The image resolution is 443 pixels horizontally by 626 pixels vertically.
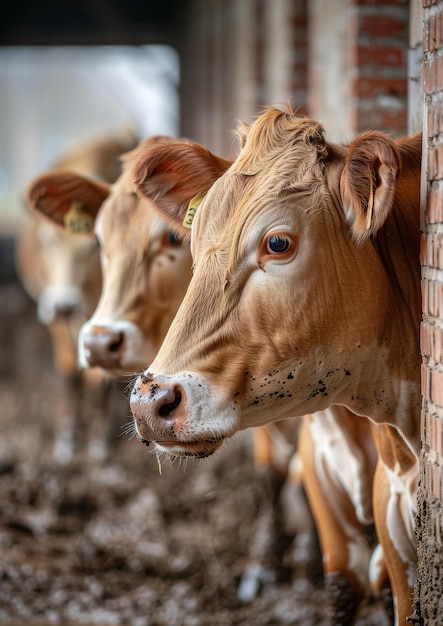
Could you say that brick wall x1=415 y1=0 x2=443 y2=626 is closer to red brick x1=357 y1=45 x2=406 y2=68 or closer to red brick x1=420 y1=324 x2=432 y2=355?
→ red brick x1=420 y1=324 x2=432 y2=355

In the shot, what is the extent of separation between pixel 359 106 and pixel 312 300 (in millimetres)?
2287

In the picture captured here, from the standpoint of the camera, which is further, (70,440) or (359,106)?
(70,440)

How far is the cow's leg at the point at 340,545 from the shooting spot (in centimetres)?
315

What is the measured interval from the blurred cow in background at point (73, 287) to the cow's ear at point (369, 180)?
348 cm

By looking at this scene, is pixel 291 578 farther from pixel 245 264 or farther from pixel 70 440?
pixel 70 440

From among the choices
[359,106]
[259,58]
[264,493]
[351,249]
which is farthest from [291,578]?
[259,58]

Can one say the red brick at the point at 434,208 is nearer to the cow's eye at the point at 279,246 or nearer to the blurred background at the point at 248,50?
the cow's eye at the point at 279,246

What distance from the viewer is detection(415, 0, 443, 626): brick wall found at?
83.4 inches

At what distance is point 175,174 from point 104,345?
→ 3.04 ft

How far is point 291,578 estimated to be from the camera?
4109 mm

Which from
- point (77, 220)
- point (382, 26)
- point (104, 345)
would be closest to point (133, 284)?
point (104, 345)

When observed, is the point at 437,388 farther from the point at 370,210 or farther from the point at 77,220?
the point at 77,220

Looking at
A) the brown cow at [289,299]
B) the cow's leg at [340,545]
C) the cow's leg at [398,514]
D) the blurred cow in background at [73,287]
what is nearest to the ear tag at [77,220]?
the cow's leg at [340,545]

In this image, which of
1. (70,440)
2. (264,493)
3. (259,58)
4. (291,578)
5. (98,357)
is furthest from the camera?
(259,58)
